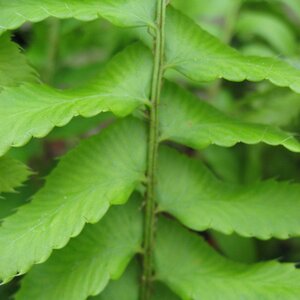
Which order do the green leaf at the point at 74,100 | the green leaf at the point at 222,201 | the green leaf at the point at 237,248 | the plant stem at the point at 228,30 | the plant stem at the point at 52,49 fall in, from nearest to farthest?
1. the green leaf at the point at 74,100
2. the green leaf at the point at 222,201
3. the green leaf at the point at 237,248
4. the plant stem at the point at 52,49
5. the plant stem at the point at 228,30

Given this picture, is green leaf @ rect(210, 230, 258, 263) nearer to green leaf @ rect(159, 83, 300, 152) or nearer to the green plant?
the green plant

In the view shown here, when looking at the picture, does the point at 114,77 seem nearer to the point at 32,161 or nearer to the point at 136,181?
the point at 136,181

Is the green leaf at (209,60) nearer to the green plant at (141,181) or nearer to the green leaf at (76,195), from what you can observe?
the green plant at (141,181)

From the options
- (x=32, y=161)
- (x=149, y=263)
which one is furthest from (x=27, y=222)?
(x=32, y=161)

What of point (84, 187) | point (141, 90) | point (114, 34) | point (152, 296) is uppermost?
point (114, 34)

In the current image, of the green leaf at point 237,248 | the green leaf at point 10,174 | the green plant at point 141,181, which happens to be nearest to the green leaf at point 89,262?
the green plant at point 141,181

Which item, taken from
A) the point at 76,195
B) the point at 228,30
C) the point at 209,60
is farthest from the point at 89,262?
the point at 228,30

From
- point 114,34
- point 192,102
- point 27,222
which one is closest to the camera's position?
point 27,222
